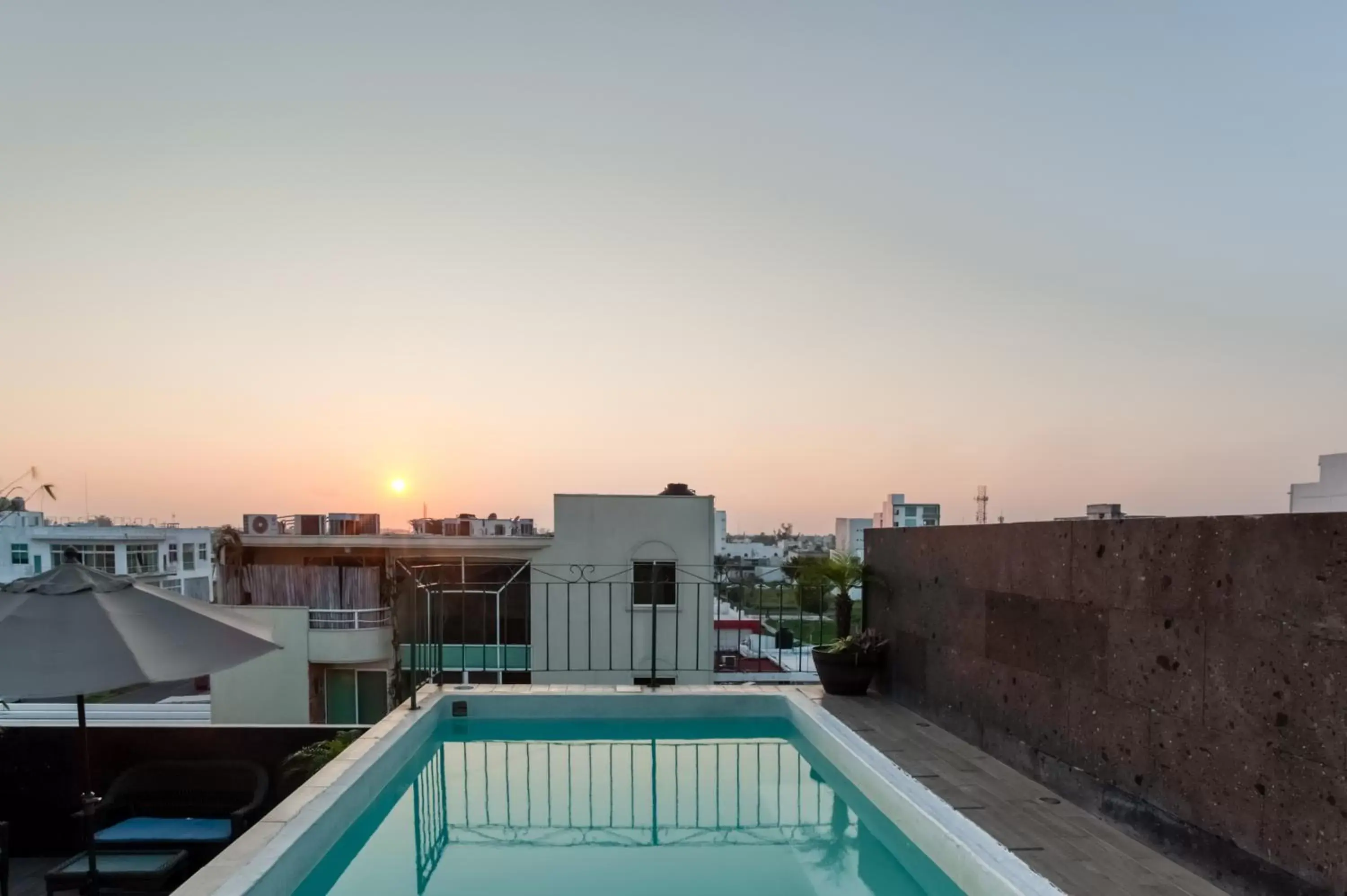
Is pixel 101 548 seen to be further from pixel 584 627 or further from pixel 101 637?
pixel 101 637

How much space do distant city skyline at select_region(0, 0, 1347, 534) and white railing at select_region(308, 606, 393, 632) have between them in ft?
17.9

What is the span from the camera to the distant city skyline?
22.1ft

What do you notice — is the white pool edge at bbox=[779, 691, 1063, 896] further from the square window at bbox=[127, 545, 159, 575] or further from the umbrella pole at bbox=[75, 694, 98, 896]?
the square window at bbox=[127, 545, 159, 575]

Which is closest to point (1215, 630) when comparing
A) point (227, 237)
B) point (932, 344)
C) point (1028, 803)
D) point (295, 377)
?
point (1028, 803)

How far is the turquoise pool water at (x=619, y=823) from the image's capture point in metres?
3.42

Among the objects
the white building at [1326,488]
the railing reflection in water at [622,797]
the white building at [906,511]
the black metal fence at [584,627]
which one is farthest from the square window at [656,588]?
the white building at [1326,488]

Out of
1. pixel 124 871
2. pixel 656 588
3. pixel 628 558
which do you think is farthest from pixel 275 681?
pixel 124 871

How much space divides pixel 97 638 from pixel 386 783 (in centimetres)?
196

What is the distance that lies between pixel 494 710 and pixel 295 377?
269 inches

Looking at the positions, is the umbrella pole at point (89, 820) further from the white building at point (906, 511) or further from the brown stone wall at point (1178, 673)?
the white building at point (906, 511)

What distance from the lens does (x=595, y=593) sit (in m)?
16.0

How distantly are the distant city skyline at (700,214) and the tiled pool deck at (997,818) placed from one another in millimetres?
2765

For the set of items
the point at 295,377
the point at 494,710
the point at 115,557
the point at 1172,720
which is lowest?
the point at 115,557

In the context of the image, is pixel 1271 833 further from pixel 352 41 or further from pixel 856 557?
pixel 352 41
